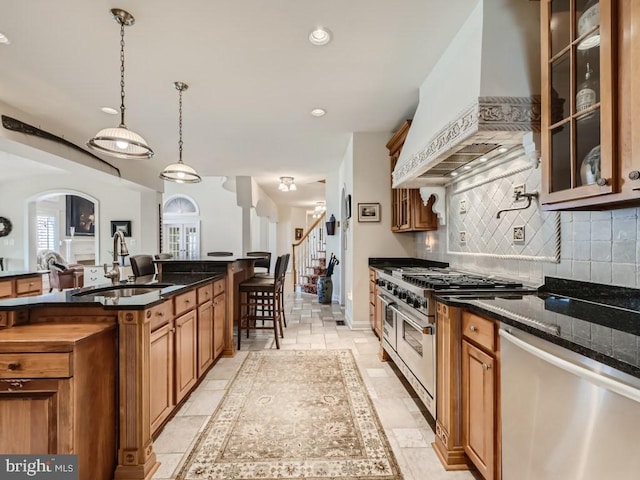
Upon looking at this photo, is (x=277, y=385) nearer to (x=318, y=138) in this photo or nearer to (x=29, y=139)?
(x=318, y=138)

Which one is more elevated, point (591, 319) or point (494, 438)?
point (591, 319)

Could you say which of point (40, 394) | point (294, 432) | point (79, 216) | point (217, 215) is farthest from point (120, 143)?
point (79, 216)

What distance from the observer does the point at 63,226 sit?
845 cm

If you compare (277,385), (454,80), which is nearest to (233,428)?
(277,385)

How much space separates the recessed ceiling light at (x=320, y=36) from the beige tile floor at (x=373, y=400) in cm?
275

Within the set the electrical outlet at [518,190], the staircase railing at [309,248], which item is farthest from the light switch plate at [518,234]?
the staircase railing at [309,248]

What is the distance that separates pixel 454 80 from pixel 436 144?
1.47ft

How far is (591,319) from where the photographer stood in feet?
3.96

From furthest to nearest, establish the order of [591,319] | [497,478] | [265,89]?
[265,89] → [497,478] → [591,319]

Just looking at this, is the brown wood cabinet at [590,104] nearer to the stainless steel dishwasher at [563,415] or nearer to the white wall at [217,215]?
the stainless steel dishwasher at [563,415]

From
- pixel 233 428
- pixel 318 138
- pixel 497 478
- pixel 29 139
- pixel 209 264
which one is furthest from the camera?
pixel 318 138

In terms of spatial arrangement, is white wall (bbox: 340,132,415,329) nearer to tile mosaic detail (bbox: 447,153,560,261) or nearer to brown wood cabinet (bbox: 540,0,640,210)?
tile mosaic detail (bbox: 447,153,560,261)

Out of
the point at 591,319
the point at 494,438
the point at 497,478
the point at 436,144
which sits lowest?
the point at 497,478

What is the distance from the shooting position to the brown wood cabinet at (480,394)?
136 cm
